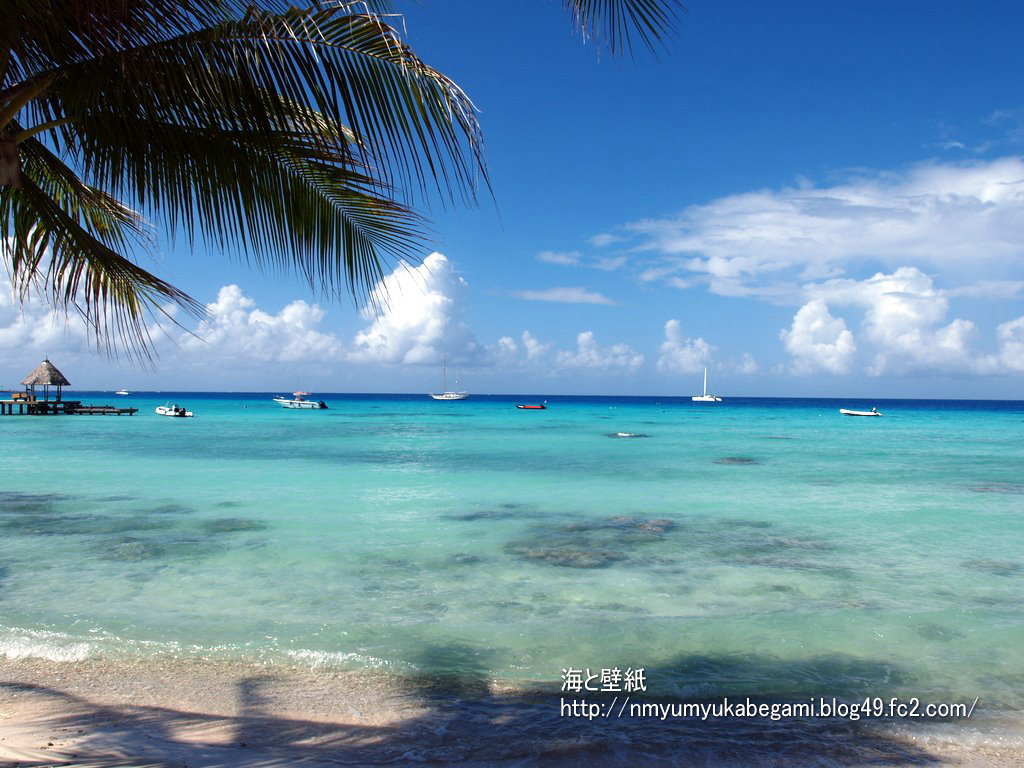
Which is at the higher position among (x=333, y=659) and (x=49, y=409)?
(x=49, y=409)

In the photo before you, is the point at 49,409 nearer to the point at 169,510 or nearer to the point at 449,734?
the point at 169,510

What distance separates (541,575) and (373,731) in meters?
4.03

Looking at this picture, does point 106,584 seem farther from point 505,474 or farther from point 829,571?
point 505,474

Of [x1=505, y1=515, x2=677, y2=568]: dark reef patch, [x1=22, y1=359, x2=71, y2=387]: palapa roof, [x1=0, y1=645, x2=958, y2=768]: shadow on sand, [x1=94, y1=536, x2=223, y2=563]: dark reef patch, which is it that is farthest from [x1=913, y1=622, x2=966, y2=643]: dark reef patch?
[x1=22, y1=359, x2=71, y2=387]: palapa roof

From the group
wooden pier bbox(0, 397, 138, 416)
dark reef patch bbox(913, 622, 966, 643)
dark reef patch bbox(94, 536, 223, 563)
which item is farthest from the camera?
wooden pier bbox(0, 397, 138, 416)

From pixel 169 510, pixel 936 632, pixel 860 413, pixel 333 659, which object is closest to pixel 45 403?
pixel 169 510

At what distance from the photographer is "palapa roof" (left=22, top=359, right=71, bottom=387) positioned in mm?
41844

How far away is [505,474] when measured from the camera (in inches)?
724

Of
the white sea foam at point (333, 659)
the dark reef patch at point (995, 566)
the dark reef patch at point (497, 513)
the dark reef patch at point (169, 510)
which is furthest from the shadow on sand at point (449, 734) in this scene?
the dark reef patch at point (169, 510)

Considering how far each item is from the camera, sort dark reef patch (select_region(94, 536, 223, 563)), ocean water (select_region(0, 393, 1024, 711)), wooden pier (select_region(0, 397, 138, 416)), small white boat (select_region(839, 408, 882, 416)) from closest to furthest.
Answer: ocean water (select_region(0, 393, 1024, 711)) → dark reef patch (select_region(94, 536, 223, 563)) → wooden pier (select_region(0, 397, 138, 416)) → small white boat (select_region(839, 408, 882, 416))

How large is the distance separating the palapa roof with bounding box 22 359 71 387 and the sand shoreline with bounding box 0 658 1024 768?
146ft

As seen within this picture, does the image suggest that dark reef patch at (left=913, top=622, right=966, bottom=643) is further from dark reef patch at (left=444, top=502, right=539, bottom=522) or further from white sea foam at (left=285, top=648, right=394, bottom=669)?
dark reef patch at (left=444, top=502, right=539, bottom=522)

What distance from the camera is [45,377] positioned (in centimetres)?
4197

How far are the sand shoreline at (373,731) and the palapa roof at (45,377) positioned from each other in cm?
4449
